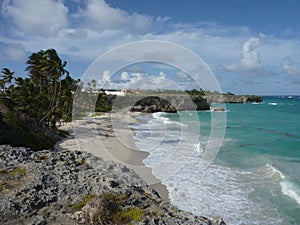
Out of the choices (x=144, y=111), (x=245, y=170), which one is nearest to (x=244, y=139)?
(x=245, y=170)

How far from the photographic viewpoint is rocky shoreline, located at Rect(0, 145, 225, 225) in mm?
4316

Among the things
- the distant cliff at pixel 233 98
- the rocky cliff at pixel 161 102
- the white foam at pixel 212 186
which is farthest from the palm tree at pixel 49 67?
→ the distant cliff at pixel 233 98

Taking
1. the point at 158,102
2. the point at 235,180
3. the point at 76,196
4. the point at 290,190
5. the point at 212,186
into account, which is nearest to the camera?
the point at 76,196

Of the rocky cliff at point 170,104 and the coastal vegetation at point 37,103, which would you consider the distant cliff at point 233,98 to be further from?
the coastal vegetation at point 37,103

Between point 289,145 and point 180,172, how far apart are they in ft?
47.7

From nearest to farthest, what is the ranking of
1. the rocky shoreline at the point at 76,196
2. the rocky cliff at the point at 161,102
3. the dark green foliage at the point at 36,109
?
the rocky shoreline at the point at 76,196 → the dark green foliage at the point at 36,109 → the rocky cliff at the point at 161,102

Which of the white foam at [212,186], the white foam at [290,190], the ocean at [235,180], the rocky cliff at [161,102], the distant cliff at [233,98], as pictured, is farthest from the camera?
the distant cliff at [233,98]

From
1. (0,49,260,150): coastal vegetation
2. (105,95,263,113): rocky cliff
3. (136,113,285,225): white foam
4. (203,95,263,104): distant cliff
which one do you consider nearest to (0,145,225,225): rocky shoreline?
(136,113,285,225): white foam

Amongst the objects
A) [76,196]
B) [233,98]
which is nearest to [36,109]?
[76,196]

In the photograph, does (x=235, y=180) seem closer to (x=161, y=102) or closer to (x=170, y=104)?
(x=161, y=102)

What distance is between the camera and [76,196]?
496 cm

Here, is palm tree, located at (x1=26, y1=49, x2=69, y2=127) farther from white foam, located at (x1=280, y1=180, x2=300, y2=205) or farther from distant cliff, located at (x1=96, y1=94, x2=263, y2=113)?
distant cliff, located at (x1=96, y1=94, x2=263, y2=113)

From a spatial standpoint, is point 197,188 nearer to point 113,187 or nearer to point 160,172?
point 160,172

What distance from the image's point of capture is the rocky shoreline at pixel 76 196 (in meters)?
4.32
